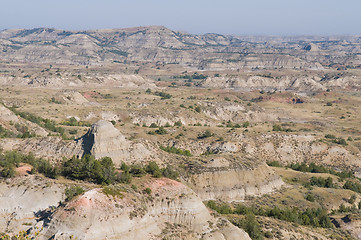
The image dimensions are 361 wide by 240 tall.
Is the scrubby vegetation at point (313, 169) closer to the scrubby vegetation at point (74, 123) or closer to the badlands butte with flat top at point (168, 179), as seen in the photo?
the badlands butte with flat top at point (168, 179)

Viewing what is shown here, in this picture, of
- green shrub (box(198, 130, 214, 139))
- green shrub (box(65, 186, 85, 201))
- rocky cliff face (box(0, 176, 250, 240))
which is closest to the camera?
rocky cliff face (box(0, 176, 250, 240))

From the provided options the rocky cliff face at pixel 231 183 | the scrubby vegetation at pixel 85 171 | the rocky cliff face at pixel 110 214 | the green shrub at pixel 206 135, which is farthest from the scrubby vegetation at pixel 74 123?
the rocky cliff face at pixel 110 214

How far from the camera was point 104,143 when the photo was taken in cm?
4878

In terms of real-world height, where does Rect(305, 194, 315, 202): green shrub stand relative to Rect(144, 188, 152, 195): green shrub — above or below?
below

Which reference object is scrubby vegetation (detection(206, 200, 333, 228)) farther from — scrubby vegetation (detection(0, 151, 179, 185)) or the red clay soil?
the red clay soil

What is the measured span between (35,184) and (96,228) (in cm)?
1013

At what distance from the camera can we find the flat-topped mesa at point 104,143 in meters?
48.3

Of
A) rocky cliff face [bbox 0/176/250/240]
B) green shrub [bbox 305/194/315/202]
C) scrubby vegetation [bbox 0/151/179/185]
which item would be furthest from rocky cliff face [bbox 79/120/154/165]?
green shrub [bbox 305/194/315/202]

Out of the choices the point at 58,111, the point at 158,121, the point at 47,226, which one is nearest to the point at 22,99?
the point at 58,111

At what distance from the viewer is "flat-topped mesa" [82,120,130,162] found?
159 ft

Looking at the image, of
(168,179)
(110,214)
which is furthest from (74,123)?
(110,214)

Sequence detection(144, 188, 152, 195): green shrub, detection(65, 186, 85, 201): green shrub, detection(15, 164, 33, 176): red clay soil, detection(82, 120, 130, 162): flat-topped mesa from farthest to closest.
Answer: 1. detection(82, 120, 130, 162): flat-topped mesa
2. detection(15, 164, 33, 176): red clay soil
3. detection(144, 188, 152, 195): green shrub
4. detection(65, 186, 85, 201): green shrub

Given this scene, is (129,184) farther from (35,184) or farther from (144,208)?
(35,184)

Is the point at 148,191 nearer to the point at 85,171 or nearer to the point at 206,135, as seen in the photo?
the point at 85,171
